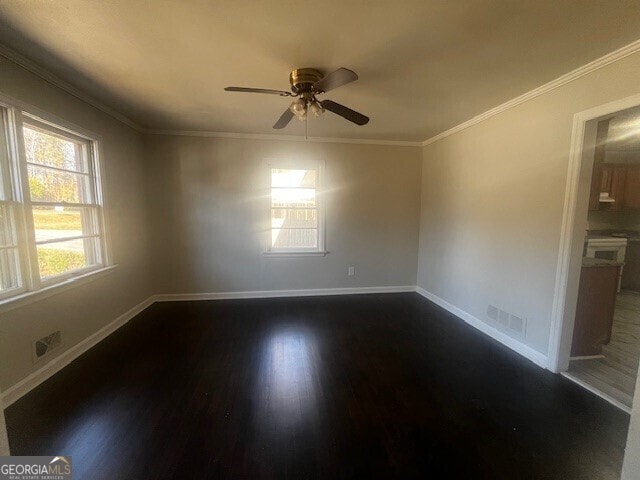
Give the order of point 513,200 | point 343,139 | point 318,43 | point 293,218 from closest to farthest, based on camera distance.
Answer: point 318,43 → point 513,200 → point 343,139 → point 293,218

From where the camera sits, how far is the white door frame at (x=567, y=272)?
6.81 ft

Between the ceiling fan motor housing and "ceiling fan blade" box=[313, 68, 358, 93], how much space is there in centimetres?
10

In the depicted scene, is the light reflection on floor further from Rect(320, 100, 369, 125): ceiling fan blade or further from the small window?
Rect(320, 100, 369, 125): ceiling fan blade

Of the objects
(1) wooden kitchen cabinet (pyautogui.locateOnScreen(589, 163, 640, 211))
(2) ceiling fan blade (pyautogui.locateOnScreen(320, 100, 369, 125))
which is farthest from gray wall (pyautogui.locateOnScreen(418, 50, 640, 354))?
(1) wooden kitchen cabinet (pyautogui.locateOnScreen(589, 163, 640, 211))

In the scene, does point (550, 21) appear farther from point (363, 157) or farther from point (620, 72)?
point (363, 157)

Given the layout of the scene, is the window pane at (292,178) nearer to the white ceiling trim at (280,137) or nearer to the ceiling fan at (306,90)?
the white ceiling trim at (280,137)

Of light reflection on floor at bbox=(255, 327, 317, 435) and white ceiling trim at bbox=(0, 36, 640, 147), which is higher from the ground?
white ceiling trim at bbox=(0, 36, 640, 147)

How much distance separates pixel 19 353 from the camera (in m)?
1.92

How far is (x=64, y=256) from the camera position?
245 cm

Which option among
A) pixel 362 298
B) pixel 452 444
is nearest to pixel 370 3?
pixel 452 444

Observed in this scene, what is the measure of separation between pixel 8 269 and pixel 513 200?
4.28 m

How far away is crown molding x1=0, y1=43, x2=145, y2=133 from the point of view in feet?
6.07

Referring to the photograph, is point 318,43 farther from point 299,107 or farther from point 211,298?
point 211,298

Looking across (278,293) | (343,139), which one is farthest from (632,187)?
(278,293)
